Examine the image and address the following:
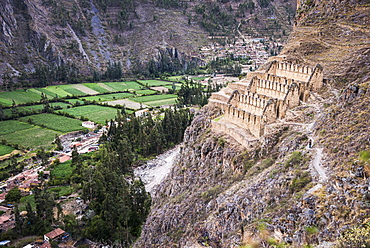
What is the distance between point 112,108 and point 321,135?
95.3m

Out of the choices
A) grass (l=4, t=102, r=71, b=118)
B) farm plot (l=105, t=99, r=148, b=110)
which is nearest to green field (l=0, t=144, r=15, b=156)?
grass (l=4, t=102, r=71, b=118)

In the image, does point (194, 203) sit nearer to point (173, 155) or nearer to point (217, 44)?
point (173, 155)

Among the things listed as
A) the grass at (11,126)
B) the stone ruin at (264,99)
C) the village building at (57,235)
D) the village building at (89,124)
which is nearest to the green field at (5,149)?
the grass at (11,126)

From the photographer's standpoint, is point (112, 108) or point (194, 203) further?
point (112, 108)

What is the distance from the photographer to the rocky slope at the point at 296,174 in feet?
61.5

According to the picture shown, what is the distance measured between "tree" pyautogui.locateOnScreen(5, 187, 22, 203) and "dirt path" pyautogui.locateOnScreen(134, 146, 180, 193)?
21.3 meters

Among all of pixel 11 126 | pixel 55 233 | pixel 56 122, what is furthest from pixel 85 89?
pixel 55 233

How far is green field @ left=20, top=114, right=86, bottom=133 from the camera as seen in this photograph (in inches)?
3782

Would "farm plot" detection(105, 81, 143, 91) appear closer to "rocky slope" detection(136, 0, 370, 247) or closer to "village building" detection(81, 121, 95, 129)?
"village building" detection(81, 121, 95, 129)

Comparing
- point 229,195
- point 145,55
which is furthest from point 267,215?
point 145,55

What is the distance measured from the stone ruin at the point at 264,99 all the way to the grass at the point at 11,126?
68046mm

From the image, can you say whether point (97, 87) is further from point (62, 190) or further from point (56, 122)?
point (62, 190)

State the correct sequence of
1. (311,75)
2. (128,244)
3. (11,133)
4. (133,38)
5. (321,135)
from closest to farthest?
(321,135) → (311,75) → (128,244) → (11,133) → (133,38)

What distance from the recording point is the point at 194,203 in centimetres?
3356
